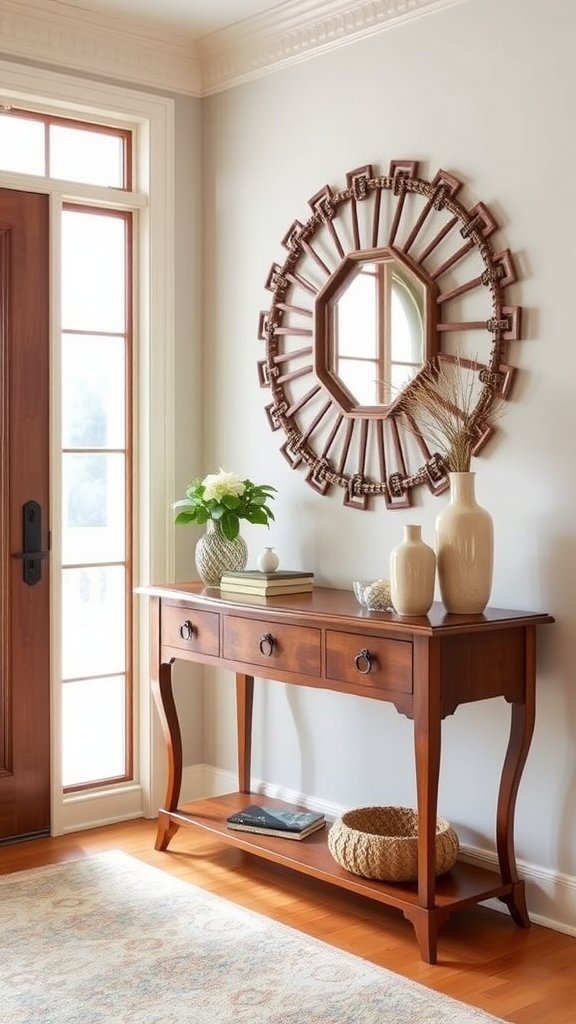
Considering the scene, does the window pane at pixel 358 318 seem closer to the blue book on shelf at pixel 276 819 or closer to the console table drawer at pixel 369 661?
the console table drawer at pixel 369 661

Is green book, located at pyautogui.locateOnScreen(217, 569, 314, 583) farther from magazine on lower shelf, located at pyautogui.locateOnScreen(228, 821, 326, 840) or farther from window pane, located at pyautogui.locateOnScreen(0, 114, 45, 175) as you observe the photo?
window pane, located at pyautogui.locateOnScreen(0, 114, 45, 175)

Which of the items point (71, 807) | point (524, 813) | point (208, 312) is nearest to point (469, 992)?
point (524, 813)

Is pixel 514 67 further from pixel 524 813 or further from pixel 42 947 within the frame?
pixel 42 947

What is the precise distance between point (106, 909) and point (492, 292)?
6.71 feet

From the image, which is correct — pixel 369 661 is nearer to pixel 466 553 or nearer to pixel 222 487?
pixel 466 553

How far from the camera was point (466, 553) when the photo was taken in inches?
123

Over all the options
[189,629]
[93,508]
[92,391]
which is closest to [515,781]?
[189,629]

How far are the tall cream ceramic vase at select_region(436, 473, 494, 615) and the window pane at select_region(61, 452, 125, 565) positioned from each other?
1517mm

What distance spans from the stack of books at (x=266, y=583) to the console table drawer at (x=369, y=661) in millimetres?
406

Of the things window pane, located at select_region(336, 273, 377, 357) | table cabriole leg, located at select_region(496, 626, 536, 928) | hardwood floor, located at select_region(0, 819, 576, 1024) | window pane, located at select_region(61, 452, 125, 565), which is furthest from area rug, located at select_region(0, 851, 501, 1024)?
window pane, located at select_region(336, 273, 377, 357)

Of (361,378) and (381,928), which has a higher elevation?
(361,378)

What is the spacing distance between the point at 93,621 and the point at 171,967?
1554 mm

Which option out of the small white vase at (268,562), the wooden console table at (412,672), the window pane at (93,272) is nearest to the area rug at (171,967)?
the wooden console table at (412,672)

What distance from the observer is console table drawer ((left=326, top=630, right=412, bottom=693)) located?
3.02m
